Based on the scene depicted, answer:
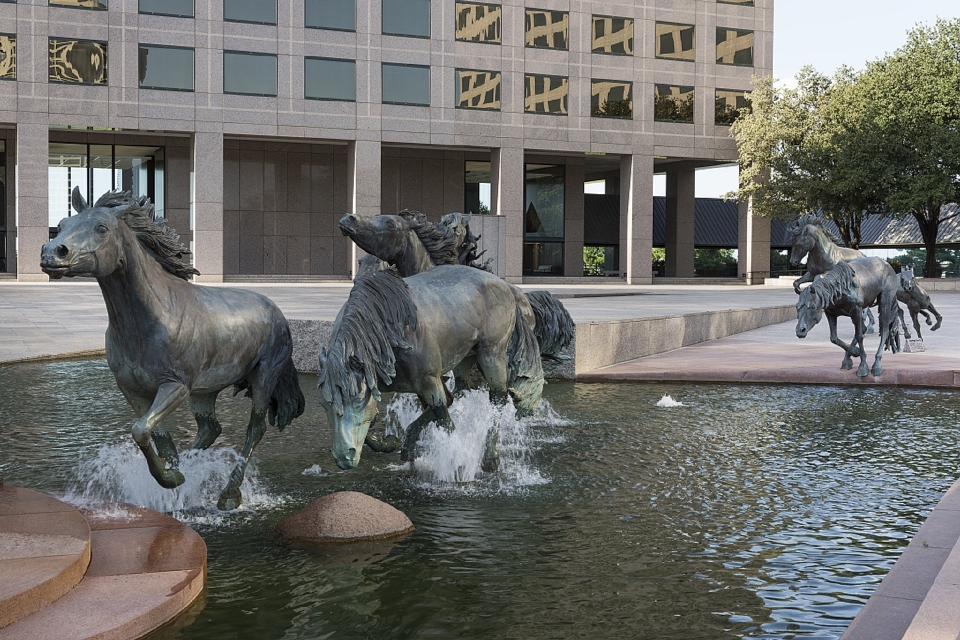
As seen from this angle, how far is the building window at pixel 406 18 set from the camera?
50.9 metres

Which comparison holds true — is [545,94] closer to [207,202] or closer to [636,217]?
[636,217]

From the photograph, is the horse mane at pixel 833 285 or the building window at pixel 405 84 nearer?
the horse mane at pixel 833 285

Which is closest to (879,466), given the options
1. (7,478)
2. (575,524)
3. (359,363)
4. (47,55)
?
(575,524)

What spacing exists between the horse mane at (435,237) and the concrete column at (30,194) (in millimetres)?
40793

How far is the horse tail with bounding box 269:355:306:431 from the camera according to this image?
714cm

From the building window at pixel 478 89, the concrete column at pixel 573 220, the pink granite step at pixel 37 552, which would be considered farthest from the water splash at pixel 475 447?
the concrete column at pixel 573 220

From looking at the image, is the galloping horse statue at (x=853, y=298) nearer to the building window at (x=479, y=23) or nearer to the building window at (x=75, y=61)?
the building window at (x=75, y=61)

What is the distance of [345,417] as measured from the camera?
6.01 m

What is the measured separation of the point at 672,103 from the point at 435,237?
5052 centimetres

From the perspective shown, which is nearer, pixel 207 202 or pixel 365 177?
pixel 207 202

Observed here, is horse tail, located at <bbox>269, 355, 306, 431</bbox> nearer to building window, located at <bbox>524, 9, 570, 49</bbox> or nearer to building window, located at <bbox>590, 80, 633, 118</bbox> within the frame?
building window, located at <bbox>524, 9, 570, 49</bbox>

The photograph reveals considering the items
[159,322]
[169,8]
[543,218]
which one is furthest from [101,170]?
[159,322]

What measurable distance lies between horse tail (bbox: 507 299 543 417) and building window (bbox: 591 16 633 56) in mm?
49000

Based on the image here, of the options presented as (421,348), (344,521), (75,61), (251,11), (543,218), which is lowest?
(344,521)
